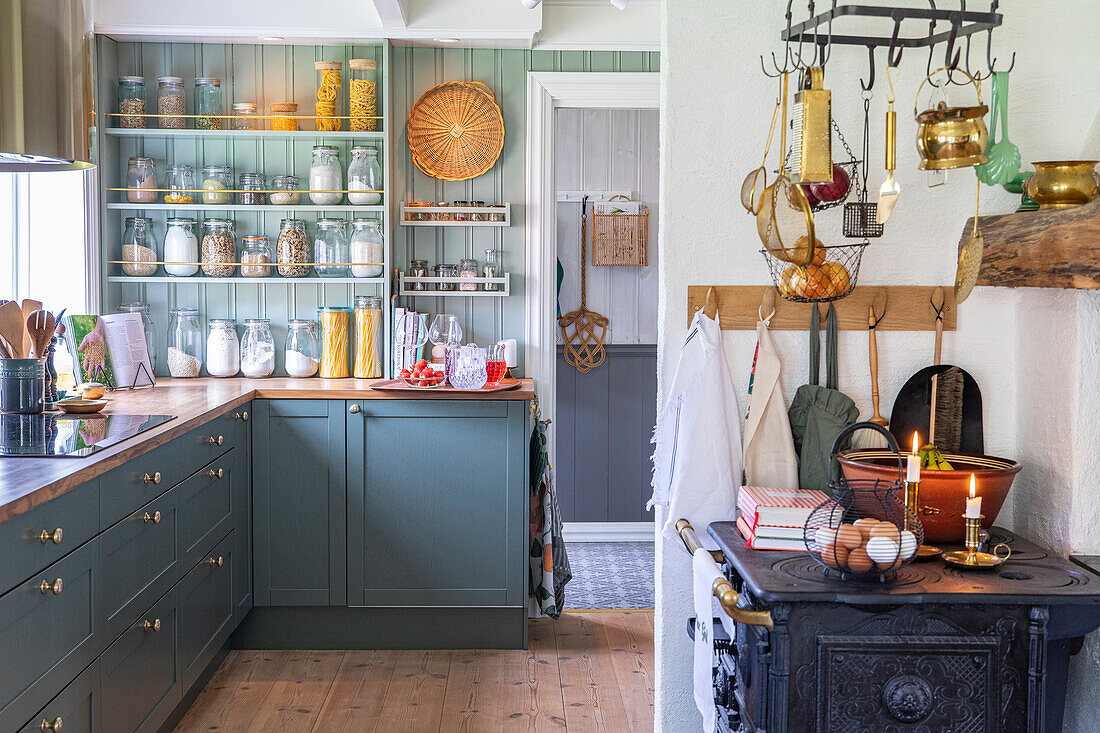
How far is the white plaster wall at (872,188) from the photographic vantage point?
7.27 feet

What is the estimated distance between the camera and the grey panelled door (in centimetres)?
489

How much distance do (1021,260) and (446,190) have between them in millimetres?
2410

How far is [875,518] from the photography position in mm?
1840

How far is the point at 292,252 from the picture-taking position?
3.76 metres

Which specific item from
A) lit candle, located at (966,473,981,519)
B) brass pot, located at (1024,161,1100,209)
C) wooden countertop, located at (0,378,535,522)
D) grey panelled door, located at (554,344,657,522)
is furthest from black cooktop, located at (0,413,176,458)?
grey panelled door, located at (554,344,657,522)

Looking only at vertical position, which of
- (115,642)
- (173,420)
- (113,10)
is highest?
(113,10)

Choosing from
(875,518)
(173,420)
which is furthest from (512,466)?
(875,518)

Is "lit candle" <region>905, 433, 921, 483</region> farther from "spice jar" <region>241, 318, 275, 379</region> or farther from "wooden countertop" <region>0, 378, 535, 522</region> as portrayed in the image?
"spice jar" <region>241, 318, 275, 379</region>

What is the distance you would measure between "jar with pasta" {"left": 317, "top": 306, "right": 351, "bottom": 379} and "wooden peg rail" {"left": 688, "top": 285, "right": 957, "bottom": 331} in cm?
184

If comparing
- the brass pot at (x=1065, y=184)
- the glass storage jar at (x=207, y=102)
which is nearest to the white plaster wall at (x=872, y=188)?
the brass pot at (x=1065, y=184)

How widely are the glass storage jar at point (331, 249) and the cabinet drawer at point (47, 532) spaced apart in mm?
1808

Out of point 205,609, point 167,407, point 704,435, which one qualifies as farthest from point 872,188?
point 205,609

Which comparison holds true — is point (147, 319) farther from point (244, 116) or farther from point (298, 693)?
point (298, 693)

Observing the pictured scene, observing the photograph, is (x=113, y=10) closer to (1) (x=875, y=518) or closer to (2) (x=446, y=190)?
(2) (x=446, y=190)
